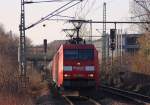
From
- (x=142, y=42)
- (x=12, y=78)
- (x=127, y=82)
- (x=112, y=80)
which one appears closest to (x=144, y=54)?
(x=142, y=42)

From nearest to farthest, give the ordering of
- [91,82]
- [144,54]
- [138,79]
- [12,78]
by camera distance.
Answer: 1. [91,82]
2. [12,78]
3. [138,79]
4. [144,54]

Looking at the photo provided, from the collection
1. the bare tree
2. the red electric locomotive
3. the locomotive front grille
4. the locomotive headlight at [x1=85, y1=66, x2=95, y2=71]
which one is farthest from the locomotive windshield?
the bare tree

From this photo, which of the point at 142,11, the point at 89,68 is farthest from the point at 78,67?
the point at 142,11

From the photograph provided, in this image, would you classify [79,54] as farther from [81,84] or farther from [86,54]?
[81,84]

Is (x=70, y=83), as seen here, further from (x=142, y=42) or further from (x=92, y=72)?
(x=142, y=42)

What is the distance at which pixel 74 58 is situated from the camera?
3231 cm

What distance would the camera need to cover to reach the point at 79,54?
106 ft

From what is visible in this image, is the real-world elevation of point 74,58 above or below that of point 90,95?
above

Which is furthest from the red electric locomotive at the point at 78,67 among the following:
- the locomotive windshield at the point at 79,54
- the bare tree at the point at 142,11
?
the bare tree at the point at 142,11

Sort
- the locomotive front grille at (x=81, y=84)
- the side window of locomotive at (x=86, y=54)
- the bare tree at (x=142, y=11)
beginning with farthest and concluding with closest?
the bare tree at (x=142, y=11) < the side window of locomotive at (x=86, y=54) < the locomotive front grille at (x=81, y=84)

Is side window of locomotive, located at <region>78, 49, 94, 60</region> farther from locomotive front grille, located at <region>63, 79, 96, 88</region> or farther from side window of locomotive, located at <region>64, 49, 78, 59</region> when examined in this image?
locomotive front grille, located at <region>63, 79, 96, 88</region>

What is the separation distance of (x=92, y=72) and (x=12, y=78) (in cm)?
577

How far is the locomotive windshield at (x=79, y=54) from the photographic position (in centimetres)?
3222

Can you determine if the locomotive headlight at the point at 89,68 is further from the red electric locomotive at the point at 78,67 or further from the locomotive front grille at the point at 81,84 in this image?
the locomotive front grille at the point at 81,84
